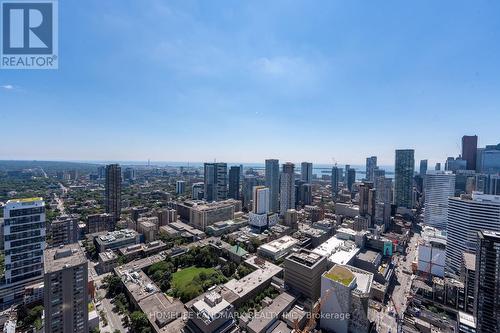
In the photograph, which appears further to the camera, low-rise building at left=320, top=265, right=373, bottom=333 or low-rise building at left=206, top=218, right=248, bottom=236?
low-rise building at left=206, top=218, right=248, bottom=236

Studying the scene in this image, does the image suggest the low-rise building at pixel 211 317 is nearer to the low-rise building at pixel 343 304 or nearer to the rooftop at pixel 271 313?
the rooftop at pixel 271 313

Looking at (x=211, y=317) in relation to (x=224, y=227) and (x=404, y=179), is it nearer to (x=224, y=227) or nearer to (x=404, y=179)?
(x=224, y=227)

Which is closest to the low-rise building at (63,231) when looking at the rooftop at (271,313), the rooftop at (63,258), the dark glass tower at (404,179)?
the rooftop at (63,258)

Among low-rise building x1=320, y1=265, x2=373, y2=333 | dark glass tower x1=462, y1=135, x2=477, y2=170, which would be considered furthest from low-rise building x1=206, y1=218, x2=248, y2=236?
dark glass tower x1=462, y1=135, x2=477, y2=170

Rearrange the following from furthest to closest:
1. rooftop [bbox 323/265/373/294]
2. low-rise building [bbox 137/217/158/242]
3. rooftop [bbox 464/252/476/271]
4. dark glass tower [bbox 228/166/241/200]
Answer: dark glass tower [bbox 228/166/241/200], low-rise building [bbox 137/217/158/242], rooftop [bbox 464/252/476/271], rooftop [bbox 323/265/373/294]

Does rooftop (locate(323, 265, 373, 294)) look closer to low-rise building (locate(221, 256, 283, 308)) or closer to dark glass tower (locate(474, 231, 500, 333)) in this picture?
dark glass tower (locate(474, 231, 500, 333))

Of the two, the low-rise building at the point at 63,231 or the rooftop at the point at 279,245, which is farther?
the low-rise building at the point at 63,231

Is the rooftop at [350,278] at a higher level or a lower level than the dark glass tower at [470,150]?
lower

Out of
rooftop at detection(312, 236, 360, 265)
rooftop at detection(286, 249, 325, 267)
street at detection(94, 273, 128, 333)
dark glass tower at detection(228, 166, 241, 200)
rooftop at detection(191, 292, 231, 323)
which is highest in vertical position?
dark glass tower at detection(228, 166, 241, 200)

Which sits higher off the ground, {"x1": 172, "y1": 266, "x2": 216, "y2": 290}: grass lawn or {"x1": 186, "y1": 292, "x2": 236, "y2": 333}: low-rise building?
{"x1": 186, "y1": 292, "x2": 236, "y2": 333}: low-rise building
